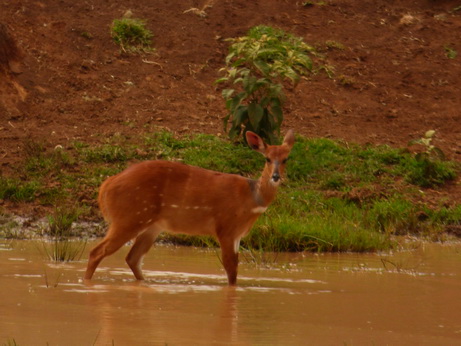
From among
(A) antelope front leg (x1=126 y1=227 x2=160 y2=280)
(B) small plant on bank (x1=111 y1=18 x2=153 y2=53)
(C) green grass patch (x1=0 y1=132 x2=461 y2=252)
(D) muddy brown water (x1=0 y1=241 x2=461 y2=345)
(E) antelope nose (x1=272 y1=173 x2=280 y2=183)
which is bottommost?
(D) muddy brown water (x1=0 y1=241 x2=461 y2=345)

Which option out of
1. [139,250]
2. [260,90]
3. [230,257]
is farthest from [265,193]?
[260,90]

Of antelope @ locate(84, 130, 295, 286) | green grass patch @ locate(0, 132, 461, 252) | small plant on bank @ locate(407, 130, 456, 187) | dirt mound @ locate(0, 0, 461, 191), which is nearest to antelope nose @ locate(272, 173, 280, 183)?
antelope @ locate(84, 130, 295, 286)

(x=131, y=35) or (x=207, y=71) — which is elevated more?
(x=131, y=35)

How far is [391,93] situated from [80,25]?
5.79 meters

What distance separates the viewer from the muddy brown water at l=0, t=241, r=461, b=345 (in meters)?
7.13

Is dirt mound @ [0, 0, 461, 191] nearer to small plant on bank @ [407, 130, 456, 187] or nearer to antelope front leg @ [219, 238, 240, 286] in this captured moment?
small plant on bank @ [407, 130, 456, 187]

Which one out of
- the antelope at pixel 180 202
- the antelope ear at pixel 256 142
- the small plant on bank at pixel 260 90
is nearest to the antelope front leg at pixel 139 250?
the antelope at pixel 180 202

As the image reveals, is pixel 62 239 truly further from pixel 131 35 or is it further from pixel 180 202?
pixel 131 35

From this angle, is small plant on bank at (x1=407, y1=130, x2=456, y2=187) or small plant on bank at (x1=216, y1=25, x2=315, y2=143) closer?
small plant on bank at (x1=216, y1=25, x2=315, y2=143)

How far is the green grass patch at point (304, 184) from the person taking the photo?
12.5 m

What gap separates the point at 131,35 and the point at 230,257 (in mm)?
10322

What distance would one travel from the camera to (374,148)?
16859mm

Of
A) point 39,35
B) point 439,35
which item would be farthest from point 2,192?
point 439,35

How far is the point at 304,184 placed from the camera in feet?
50.6
